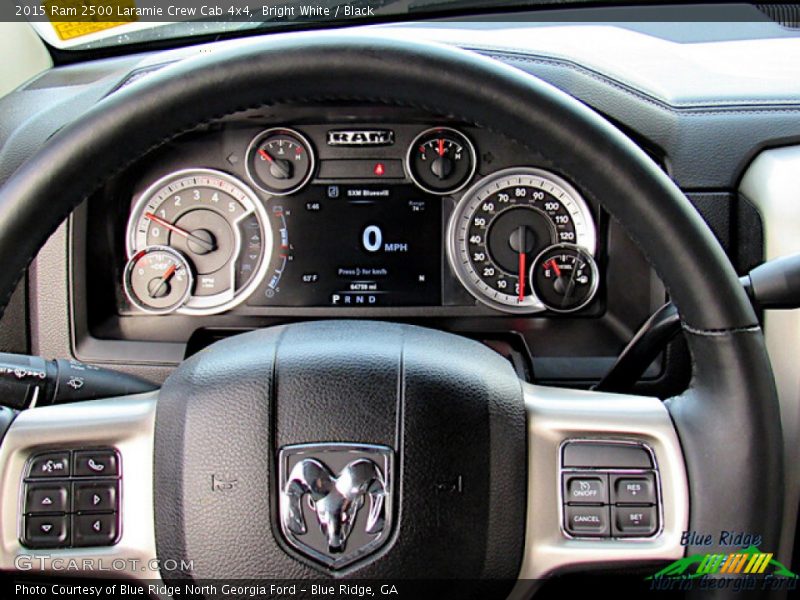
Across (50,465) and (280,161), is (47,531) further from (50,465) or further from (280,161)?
(280,161)

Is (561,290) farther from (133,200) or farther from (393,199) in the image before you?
(133,200)

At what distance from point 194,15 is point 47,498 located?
1387mm

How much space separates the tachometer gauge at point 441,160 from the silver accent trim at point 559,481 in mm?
904

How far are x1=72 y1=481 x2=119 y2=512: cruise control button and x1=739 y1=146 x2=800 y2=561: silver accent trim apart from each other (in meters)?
1.06

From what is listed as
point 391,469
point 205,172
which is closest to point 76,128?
point 391,469

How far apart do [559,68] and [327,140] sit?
0.53m

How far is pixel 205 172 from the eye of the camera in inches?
80.7

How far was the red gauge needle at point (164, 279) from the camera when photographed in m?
2.01

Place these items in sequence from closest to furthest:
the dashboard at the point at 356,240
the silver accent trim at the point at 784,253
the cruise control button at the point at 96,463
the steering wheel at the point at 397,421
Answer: the steering wheel at the point at 397,421
the cruise control button at the point at 96,463
the silver accent trim at the point at 784,253
the dashboard at the point at 356,240

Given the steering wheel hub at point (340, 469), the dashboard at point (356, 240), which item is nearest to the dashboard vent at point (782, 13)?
the dashboard at point (356, 240)

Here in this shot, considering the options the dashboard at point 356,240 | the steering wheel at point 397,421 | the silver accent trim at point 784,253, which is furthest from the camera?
the dashboard at point 356,240

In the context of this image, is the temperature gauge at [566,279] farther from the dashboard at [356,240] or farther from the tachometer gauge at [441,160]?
the tachometer gauge at [441,160]

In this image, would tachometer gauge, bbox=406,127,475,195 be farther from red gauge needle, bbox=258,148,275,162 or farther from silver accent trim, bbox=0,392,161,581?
silver accent trim, bbox=0,392,161,581

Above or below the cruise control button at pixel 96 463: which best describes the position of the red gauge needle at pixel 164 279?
above
